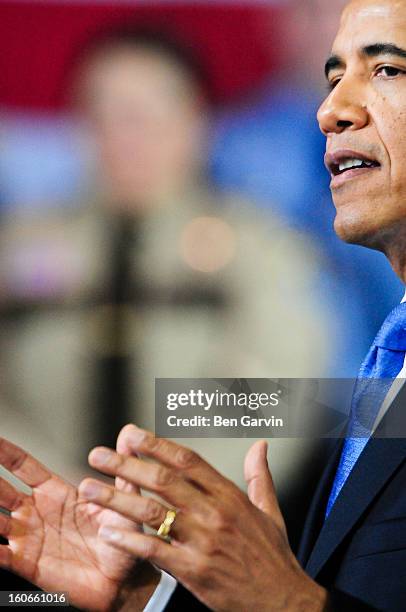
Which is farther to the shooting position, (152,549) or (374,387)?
(374,387)

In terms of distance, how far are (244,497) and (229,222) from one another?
2.14 ft

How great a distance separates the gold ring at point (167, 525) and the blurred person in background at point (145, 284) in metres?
0.54

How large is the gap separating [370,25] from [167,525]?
883mm

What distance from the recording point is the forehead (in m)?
1.27

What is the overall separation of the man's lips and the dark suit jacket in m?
0.37

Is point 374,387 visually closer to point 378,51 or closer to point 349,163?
point 349,163

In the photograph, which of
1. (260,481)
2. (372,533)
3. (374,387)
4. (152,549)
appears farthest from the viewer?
(374,387)

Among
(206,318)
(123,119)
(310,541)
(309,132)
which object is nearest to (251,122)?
(309,132)

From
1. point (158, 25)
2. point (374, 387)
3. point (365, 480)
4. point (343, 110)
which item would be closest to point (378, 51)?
point (343, 110)

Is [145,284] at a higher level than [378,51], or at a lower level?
lower

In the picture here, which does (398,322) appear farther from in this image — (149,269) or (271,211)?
(149,269)

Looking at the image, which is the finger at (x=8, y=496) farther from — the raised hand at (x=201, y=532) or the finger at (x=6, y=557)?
the raised hand at (x=201, y=532)

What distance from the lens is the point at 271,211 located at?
138 centimetres

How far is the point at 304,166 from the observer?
139 cm
